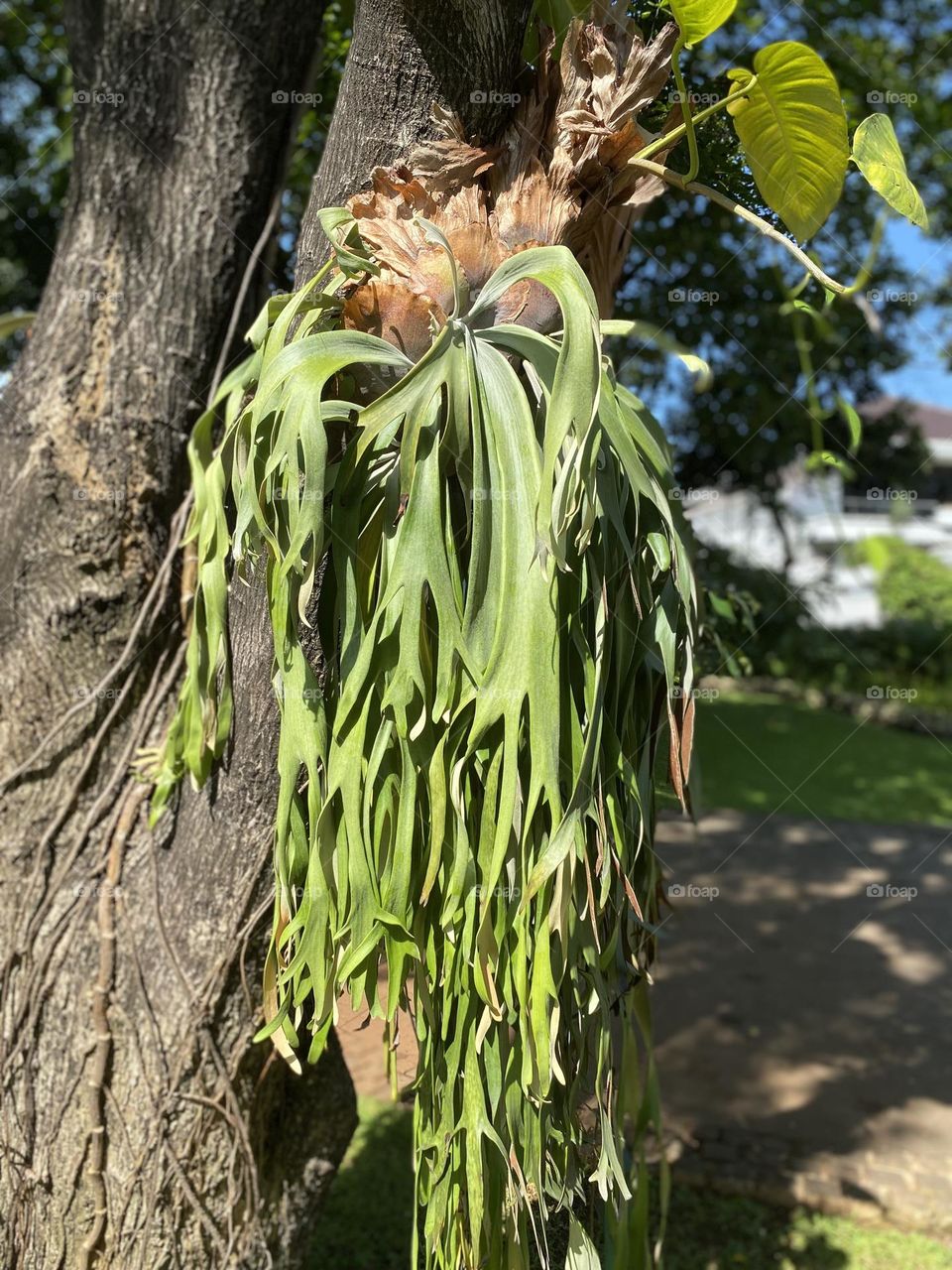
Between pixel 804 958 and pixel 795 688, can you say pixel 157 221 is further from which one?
pixel 795 688

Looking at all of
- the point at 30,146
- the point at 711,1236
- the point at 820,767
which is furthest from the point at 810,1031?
the point at 30,146

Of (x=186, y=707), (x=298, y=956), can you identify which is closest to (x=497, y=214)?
(x=186, y=707)

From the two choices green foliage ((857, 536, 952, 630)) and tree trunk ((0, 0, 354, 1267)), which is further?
green foliage ((857, 536, 952, 630))

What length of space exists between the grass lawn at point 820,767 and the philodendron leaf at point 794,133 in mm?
5004

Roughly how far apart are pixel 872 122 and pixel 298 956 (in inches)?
45.6

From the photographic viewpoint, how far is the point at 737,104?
3.98ft

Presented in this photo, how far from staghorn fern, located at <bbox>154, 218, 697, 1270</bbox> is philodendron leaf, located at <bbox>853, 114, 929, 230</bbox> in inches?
13.6

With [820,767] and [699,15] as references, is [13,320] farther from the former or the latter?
[820,767]

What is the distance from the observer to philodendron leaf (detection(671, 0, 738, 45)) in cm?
111

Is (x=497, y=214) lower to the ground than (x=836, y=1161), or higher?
higher

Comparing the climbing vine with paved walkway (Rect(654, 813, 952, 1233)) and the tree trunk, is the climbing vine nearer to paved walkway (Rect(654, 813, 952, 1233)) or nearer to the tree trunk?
the tree trunk

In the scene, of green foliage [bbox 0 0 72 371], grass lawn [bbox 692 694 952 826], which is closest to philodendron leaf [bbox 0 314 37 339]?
green foliage [bbox 0 0 72 371]

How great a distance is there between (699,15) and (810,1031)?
11.8 ft

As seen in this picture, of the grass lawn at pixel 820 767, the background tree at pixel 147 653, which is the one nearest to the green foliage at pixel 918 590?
the grass lawn at pixel 820 767
